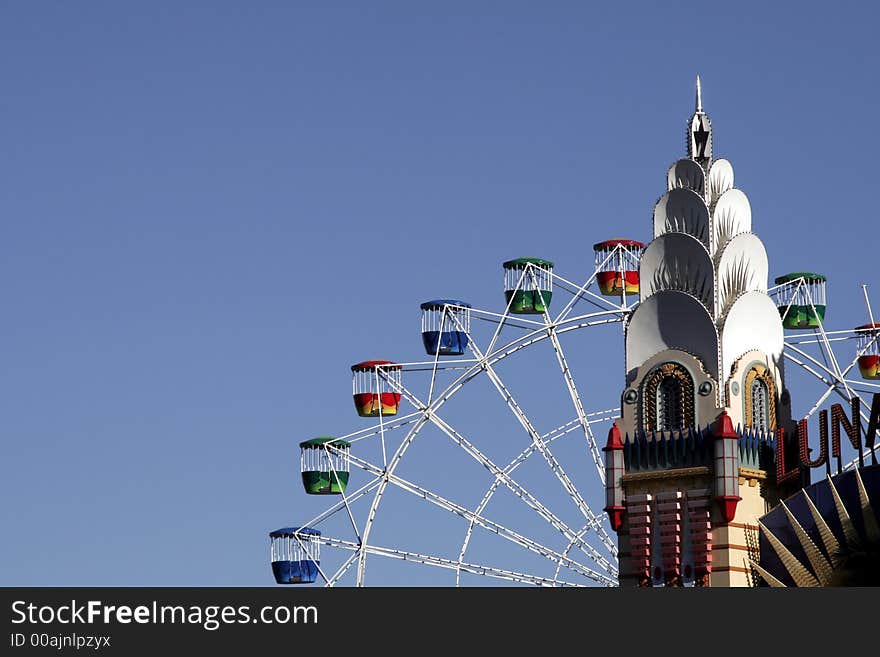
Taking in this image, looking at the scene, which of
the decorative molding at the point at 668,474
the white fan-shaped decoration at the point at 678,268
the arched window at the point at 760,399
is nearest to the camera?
the decorative molding at the point at 668,474

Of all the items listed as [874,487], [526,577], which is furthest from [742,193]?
[526,577]

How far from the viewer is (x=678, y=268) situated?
2559 inches

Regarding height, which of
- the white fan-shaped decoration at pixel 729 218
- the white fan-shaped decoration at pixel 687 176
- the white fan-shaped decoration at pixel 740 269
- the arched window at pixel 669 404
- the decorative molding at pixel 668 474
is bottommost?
the decorative molding at pixel 668 474

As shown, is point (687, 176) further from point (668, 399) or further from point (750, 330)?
point (668, 399)

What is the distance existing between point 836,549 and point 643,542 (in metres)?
7.97

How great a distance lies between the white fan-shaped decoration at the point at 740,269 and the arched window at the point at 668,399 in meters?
2.50

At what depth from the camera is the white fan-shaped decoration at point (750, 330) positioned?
6309 centimetres

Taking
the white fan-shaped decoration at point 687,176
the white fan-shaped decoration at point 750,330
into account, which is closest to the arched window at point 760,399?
the white fan-shaped decoration at point 750,330

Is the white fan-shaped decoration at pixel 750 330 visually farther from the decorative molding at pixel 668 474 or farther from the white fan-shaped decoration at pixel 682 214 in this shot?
the decorative molding at pixel 668 474

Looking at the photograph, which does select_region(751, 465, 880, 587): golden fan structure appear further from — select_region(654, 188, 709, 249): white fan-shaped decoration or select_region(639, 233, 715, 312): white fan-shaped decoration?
select_region(654, 188, 709, 249): white fan-shaped decoration

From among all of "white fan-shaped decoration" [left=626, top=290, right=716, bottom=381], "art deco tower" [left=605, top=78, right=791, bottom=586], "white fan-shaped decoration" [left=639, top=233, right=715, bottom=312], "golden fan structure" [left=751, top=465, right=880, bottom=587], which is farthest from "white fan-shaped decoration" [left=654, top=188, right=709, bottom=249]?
"golden fan structure" [left=751, top=465, right=880, bottom=587]

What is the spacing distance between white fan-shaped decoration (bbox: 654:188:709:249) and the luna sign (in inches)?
260

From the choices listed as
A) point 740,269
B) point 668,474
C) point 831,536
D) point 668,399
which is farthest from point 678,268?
point 831,536
